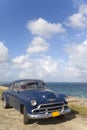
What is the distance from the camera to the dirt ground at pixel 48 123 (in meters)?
9.99

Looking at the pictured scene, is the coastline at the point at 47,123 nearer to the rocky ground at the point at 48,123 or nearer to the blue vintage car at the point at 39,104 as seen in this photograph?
the rocky ground at the point at 48,123

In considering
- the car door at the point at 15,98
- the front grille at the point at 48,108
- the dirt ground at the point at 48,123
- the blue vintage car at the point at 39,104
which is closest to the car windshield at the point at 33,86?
the blue vintage car at the point at 39,104

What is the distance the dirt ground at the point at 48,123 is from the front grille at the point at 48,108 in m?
0.62

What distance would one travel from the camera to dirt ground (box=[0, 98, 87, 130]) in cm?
999

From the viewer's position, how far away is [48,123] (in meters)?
10.8

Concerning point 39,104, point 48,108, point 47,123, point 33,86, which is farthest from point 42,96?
point 33,86

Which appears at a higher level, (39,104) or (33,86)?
(33,86)

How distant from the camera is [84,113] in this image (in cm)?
1287

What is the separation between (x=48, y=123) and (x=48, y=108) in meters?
0.76

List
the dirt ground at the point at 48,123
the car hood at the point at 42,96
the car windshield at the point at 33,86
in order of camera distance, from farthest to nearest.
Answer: the car windshield at the point at 33,86 → the car hood at the point at 42,96 → the dirt ground at the point at 48,123

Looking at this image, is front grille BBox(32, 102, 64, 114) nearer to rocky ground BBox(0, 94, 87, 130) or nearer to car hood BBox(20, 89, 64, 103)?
car hood BBox(20, 89, 64, 103)

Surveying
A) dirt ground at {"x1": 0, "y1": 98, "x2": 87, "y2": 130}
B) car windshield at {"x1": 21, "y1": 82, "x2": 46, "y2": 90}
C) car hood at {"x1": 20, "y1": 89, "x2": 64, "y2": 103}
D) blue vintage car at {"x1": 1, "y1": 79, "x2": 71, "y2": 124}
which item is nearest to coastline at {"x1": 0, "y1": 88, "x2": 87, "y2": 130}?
dirt ground at {"x1": 0, "y1": 98, "x2": 87, "y2": 130}

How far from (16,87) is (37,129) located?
13.3 ft

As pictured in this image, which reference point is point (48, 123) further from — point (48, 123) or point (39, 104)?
point (39, 104)
